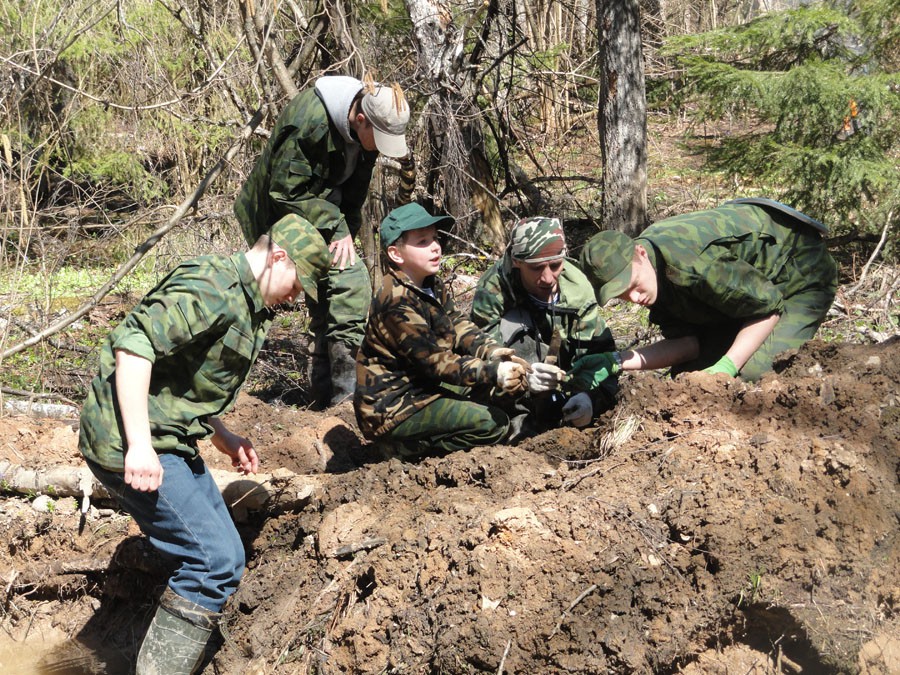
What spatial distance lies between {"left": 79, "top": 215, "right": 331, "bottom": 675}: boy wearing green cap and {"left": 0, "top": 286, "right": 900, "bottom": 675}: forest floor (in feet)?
1.47

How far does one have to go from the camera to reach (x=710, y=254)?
422cm

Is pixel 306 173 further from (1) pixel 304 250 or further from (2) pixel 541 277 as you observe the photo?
(1) pixel 304 250

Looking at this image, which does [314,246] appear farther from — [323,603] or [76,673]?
[76,673]

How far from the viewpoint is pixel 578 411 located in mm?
4492

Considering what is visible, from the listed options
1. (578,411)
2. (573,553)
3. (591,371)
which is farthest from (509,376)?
(573,553)

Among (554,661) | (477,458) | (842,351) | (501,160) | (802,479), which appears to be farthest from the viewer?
(501,160)

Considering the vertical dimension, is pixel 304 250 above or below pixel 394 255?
above

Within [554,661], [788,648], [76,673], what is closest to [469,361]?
[554,661]

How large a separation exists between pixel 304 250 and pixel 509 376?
125 cm

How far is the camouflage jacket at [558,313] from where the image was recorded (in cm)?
465

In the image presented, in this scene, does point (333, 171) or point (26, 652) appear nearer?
point (26, 652)

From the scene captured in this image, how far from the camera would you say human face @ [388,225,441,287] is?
4.09m

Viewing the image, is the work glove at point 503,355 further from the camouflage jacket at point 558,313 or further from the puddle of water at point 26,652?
the puddle of water at point 26,652

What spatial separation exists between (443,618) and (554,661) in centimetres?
43
